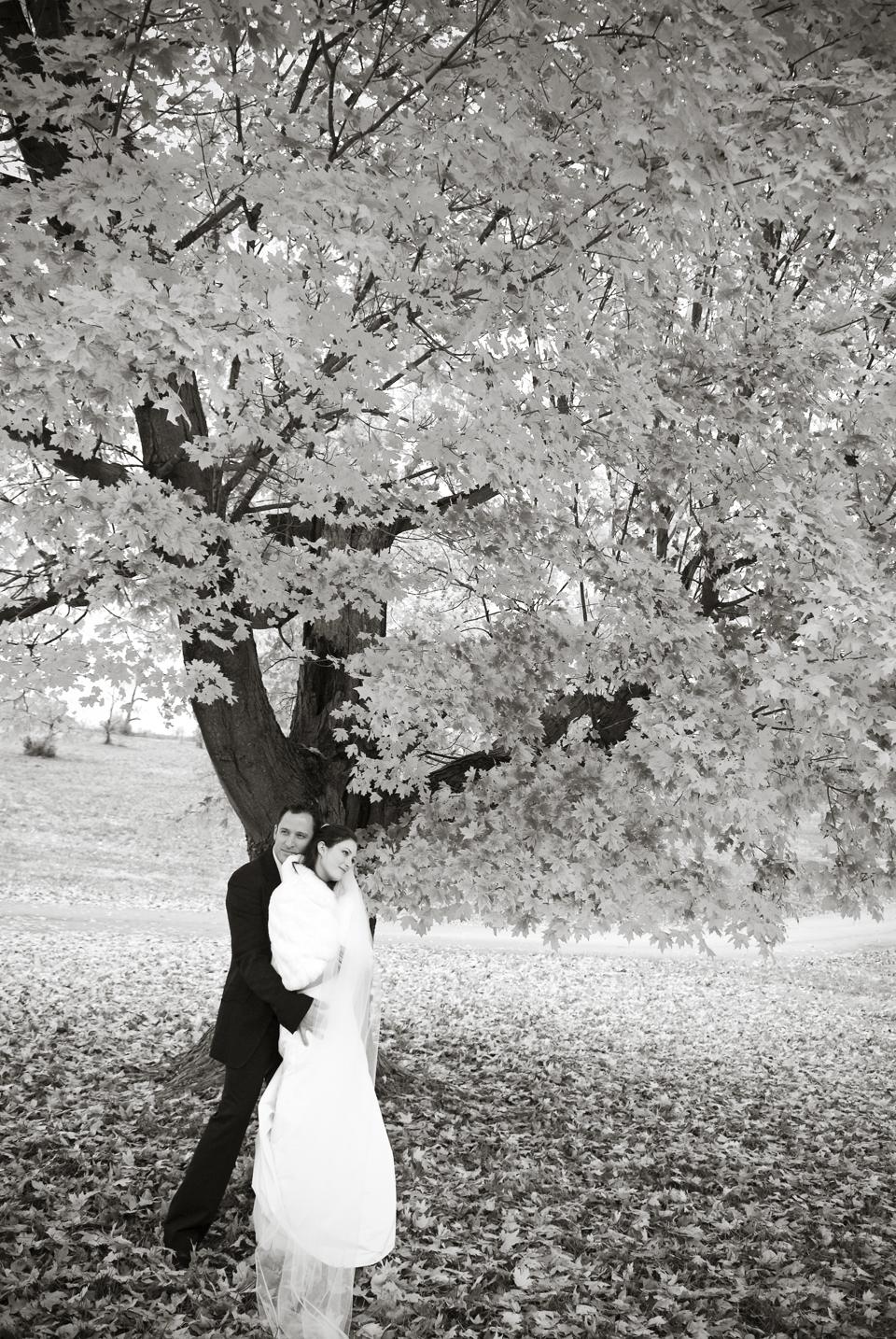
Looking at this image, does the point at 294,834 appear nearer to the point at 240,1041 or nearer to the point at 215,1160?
the point at 240,1041

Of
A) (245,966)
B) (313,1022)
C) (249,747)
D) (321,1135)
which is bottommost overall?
(321,1135)


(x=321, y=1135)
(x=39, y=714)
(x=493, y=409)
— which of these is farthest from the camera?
(x=39, y=714)

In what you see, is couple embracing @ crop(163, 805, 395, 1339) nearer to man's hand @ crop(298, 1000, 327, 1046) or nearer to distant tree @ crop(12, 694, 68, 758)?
man's hand @ crop(298, 1000, 327, 1046)

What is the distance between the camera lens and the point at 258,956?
14.8 feet

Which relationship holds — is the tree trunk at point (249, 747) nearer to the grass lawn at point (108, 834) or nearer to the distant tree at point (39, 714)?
the distant tree at point (39, 714)

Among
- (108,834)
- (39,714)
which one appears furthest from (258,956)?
(108,834)

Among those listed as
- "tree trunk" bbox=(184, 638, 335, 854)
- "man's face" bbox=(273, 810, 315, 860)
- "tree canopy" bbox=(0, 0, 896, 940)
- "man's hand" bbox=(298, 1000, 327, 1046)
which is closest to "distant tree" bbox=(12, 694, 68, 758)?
"tree canopy" bbox=(0, 0, 896, 940)

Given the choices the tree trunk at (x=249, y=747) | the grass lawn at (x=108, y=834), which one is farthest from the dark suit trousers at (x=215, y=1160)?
the grass lawn at (x=108, y=834)

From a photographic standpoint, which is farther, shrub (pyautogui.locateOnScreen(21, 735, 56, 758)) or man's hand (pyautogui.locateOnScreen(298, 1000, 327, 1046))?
shrub (pyautogui.locateOnScreen(21, 735, 56, 758))

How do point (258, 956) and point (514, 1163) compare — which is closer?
point (258, 956)

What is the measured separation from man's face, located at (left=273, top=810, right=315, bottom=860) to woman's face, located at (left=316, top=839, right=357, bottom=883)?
6.2 inches

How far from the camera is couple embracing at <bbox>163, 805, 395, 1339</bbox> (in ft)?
12.6

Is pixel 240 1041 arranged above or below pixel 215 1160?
above

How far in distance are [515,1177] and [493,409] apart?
188 inches
